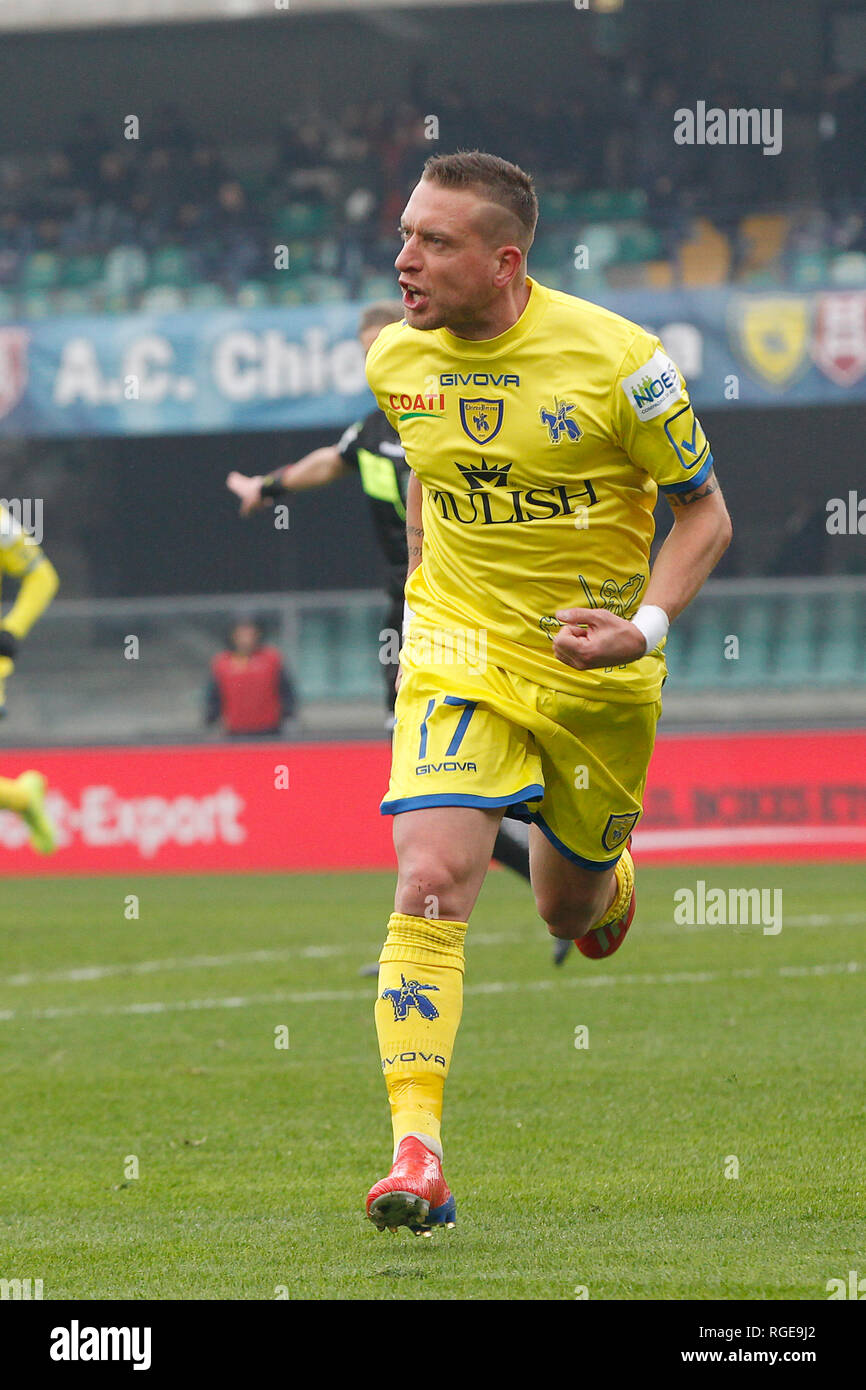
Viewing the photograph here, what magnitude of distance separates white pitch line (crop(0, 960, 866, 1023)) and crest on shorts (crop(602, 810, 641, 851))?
3463mm

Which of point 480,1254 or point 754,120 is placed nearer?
point 480,1254

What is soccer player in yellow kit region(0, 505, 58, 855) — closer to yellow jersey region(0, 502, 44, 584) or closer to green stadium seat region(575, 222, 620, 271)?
yellow jersey region(0, 502, 44, 584)

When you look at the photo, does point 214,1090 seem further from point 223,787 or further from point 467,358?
point 223,787

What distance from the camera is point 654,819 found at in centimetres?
1374

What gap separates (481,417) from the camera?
4.34m

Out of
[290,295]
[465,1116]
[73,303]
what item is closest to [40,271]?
[73,303]

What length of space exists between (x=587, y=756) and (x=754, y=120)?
65.9 ft

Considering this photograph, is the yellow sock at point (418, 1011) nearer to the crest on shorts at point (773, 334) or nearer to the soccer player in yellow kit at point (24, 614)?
the soccer player in yellow kit at point (24, 614)

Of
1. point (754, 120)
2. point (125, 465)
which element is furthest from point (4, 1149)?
point (754, 120)

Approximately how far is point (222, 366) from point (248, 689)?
460cm

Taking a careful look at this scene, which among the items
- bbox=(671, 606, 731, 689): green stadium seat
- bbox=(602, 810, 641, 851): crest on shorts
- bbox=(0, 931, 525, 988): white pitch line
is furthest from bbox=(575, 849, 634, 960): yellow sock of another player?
bbox=(671, 606, 731, 689): green stadium seat

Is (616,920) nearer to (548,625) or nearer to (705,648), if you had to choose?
(548,625)

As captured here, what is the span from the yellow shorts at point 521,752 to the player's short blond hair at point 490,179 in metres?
0.97

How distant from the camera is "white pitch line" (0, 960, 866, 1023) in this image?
806 cm
